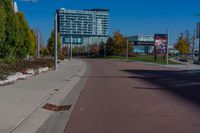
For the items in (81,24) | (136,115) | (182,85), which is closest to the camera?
(136,115)

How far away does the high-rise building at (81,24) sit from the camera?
92562 mm

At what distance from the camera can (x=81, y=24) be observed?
108000 mm

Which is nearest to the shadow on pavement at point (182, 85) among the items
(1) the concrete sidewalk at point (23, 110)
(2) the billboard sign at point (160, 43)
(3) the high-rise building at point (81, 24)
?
(1) the concrete sidewalk at point (23, 110)

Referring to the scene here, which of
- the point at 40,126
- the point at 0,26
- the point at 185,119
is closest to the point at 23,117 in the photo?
the point at 40,126

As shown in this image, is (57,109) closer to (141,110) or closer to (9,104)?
(9,104)

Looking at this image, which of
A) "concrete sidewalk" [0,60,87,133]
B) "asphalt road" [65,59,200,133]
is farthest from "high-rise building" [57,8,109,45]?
"asphalt road" [65,59,200,133]

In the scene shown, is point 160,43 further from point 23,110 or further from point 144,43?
point 23,110

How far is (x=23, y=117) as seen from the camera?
11.6m

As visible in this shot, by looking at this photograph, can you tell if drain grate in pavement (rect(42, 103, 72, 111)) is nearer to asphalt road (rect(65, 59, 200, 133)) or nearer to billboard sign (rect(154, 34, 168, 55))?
asphalt road (rect(65, 59, 200, 133))

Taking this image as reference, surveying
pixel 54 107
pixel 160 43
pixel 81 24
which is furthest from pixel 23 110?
pixel 81 24

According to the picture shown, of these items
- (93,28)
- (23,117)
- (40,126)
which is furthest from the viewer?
(93,28)

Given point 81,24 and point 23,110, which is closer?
point 23,110

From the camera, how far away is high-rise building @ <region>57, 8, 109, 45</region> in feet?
304

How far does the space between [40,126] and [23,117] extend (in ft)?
3.07
